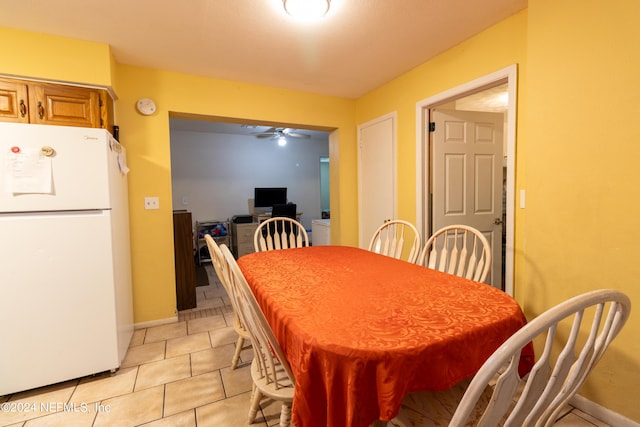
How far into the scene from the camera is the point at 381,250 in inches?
98.7

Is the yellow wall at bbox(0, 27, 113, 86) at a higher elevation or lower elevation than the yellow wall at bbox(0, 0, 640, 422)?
higher

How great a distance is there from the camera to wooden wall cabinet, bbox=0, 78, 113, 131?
1.87 m

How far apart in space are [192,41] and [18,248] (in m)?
1.70

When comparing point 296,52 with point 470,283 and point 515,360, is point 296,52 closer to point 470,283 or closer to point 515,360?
point 470,283

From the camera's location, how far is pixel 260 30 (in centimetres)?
202

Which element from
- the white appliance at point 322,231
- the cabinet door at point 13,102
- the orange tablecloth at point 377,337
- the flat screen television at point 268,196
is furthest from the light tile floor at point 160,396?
the flat screen television at point 268,196

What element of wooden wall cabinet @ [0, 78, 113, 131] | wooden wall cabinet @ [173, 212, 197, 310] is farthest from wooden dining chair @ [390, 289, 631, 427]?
wooden wall cabinet @ [173, 212, 197, 310]

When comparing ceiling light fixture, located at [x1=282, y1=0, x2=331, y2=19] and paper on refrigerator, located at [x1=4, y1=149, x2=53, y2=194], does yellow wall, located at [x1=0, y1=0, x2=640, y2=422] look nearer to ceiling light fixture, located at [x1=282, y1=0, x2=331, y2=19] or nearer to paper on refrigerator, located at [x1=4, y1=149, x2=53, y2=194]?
paper on refrigerator, located at [x1=4, y1=149, x2=53, y2=194]

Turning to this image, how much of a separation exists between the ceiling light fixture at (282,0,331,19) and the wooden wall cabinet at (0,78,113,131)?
1491mm

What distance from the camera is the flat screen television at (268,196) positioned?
5.68 meters

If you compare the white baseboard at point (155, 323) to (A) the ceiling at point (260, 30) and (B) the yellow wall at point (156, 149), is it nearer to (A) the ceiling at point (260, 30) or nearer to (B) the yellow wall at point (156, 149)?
(B) the yellow wall at point (156, 149)

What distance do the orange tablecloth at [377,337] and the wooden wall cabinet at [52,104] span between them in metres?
1.81

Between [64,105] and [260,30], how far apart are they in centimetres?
141

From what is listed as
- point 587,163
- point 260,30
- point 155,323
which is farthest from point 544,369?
point 155,323
